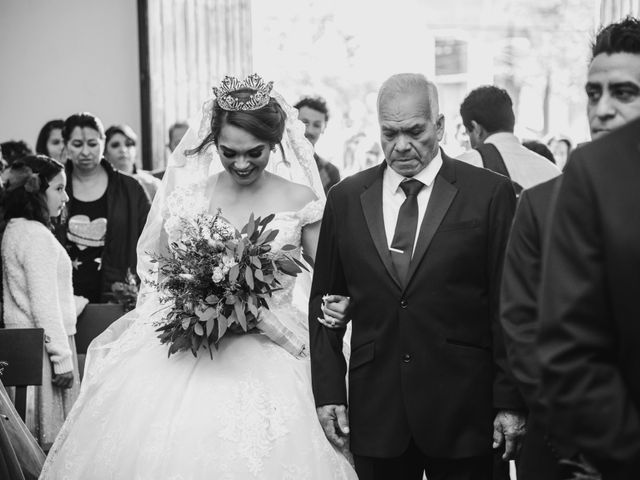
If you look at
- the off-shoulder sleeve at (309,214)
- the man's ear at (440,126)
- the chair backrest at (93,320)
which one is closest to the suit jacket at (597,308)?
the man's ear at (440,126)

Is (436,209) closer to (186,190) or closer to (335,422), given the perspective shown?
(335,422)

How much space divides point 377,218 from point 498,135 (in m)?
2.47

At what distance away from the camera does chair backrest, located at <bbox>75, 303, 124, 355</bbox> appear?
5.62 metres

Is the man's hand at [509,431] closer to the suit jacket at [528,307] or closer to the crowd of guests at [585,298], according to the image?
the crowd of guests at [585,298]

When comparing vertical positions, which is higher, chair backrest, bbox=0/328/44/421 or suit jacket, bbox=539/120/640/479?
suit jacket, bbox=539/120/640/479

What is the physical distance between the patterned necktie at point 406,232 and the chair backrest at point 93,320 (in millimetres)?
2853

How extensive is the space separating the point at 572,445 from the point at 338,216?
163 centimetres

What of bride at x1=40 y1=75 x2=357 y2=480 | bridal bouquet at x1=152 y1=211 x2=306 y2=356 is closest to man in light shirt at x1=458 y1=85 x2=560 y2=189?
bride at x1=40 y1=75 x2=357 y2=480

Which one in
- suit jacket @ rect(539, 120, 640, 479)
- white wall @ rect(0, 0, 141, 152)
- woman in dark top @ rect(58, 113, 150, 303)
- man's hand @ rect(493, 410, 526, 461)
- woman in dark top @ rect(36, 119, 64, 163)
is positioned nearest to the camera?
suit jacket @ rect(539, 120, 640, 479)

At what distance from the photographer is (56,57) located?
962 cm

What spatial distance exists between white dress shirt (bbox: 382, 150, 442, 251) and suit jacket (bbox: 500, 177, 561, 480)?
28.6 inches

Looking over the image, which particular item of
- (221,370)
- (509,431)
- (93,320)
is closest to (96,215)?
(93,320)

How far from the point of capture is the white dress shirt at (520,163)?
5.15m

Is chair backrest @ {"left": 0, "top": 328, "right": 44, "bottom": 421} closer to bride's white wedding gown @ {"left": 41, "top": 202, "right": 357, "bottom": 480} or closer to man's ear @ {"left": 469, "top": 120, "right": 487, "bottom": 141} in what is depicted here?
bride's white wedding gown @ {"left": 41, "top": 202, "right": 357, "bottom": 480}
